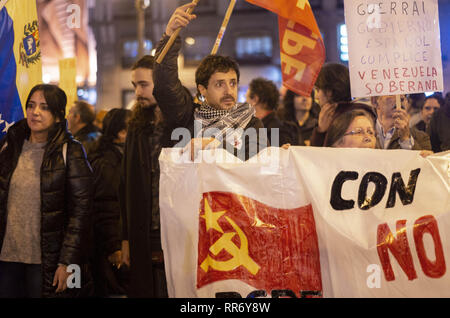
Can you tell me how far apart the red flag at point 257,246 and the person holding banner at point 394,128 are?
Answer: 1.09 meters

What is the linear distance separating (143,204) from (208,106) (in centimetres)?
81

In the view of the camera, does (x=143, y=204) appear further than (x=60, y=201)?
Yes

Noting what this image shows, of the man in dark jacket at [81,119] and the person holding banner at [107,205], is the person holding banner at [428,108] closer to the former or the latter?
the person holding banner at [107,205]

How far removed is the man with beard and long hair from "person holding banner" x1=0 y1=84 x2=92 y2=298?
327 millimetres

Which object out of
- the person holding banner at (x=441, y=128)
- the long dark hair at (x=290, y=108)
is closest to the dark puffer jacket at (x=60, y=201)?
the long dark hair at (x=290, y=108)

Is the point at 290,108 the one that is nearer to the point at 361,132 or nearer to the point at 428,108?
the point at 428,108

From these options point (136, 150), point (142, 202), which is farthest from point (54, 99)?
point (142, 202)

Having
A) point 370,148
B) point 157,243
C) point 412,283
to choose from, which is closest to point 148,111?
point 157,243

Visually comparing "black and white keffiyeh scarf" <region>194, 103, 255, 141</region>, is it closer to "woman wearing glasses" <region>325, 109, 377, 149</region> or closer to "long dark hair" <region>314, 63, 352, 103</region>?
"woman wearing glasses" <region>325, 109, 377, 149</region>

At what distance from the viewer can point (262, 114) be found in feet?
18.2

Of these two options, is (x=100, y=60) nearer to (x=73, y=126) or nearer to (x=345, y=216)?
(x=73, y=126)

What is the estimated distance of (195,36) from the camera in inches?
991

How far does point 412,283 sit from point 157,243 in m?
1.60

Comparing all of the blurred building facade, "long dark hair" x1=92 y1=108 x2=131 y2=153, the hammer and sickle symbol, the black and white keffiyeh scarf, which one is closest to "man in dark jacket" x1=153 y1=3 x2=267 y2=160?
the black and white keffiyeh scarf
